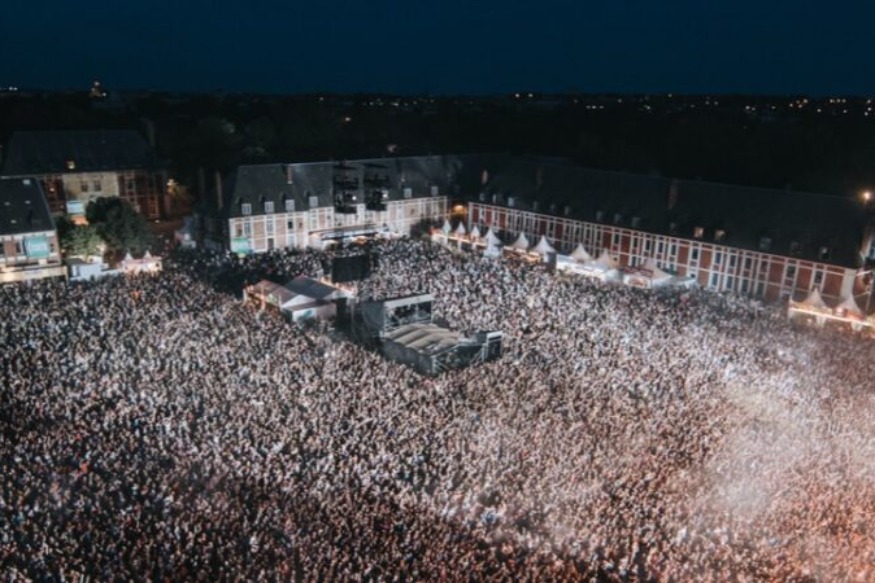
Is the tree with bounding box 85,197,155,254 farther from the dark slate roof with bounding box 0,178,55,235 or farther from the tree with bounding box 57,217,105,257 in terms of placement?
the dark slate roof with bounding box 0,178,55,235

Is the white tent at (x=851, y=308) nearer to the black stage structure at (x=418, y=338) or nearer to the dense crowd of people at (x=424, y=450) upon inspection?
the dense crowd of people at (x=424, y=450)

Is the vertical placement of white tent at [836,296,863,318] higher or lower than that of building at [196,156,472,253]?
lower

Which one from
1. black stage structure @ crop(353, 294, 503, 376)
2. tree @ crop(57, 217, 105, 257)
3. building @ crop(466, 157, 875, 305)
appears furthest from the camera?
tree @ crop(57, 217, 105, 257)

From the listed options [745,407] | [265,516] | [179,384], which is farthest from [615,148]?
[265,516]

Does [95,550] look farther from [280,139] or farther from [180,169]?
[280,139]

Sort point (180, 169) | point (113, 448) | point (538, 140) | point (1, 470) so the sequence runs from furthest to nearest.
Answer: point (538, 140) → point (180, 169) → point (113, 448) → point (1, 470)

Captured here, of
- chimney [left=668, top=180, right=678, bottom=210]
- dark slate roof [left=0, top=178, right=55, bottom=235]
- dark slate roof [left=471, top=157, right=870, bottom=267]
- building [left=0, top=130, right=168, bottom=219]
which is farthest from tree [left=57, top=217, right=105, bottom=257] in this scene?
chimney [left=668, top=180, right=678, bottom=210]

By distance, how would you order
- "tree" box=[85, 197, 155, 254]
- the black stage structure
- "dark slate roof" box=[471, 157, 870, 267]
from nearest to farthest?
the black stage structure
"dark slate roof" box=[471, 157, 870, 267]
"tree" box=[85, 197, 155, 254]
